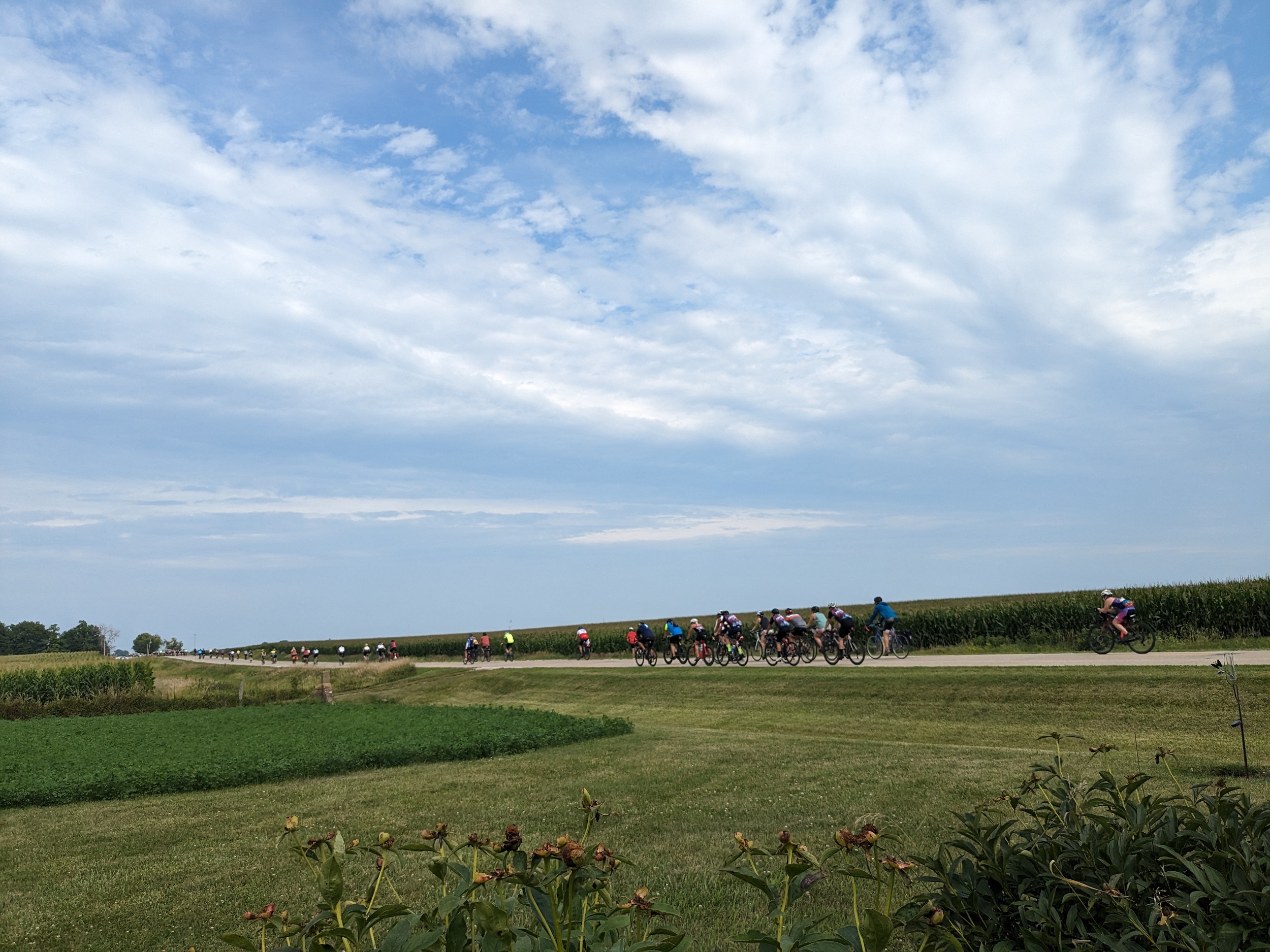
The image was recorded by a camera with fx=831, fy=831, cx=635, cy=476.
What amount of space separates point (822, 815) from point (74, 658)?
61.7m

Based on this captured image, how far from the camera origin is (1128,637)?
22375 millimetres

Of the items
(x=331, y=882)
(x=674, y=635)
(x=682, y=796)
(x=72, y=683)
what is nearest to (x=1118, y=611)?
(x=674, y=635)

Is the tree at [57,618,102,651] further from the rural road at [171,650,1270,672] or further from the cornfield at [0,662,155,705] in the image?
the rural road at [171,650,1270,672]

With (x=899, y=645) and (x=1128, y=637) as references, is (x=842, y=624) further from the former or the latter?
(x=1128, y=637)

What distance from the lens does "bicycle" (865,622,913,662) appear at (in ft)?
94.2

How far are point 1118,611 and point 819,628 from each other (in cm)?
964

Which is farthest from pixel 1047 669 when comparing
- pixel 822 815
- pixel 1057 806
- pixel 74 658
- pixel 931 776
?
pixel 74 658

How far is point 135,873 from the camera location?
859 cm

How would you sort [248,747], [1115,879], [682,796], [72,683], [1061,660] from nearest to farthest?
[1115,879] → [682,796] → [248,747] → [1061,660] → [72,683]

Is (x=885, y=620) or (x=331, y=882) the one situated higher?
(x=331, y=882)

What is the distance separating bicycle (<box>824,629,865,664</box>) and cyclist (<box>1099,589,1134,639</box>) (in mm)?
7474

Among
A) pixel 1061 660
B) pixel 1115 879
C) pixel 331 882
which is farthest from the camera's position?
pixel 1061 660

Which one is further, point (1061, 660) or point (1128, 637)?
point (1128, 637)

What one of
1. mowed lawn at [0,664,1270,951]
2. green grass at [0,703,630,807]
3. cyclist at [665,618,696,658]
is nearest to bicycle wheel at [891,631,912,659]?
mowed lawn at [0,664,1270,951]
